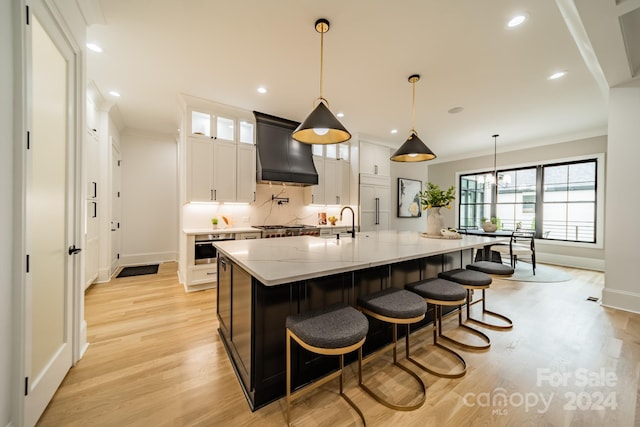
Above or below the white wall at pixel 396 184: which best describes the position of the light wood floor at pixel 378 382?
below

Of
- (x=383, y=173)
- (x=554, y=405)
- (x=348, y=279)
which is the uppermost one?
(x=383, y=173)

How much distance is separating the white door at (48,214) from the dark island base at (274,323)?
41.7 inches

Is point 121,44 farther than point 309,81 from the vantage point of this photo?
No

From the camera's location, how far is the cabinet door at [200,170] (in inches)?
147

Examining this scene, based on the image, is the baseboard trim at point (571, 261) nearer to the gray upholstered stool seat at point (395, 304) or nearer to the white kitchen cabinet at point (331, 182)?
the white kitchen cabinet at point (331, 182)

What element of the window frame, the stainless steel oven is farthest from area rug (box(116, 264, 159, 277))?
the window frame

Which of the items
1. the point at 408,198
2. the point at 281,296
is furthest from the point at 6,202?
the point at 408,198

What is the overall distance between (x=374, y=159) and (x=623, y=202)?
3.95m

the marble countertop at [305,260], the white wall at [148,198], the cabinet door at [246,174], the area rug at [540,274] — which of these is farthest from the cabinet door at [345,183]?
the white wall at [148,198]

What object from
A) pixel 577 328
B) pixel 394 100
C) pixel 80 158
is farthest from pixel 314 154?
pixel 577 328

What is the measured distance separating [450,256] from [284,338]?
2.04m

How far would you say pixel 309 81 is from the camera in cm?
320

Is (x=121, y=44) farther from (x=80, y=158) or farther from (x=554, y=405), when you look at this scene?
(x=554, y=405)

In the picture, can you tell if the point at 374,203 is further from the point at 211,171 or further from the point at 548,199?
the point at 548,199
